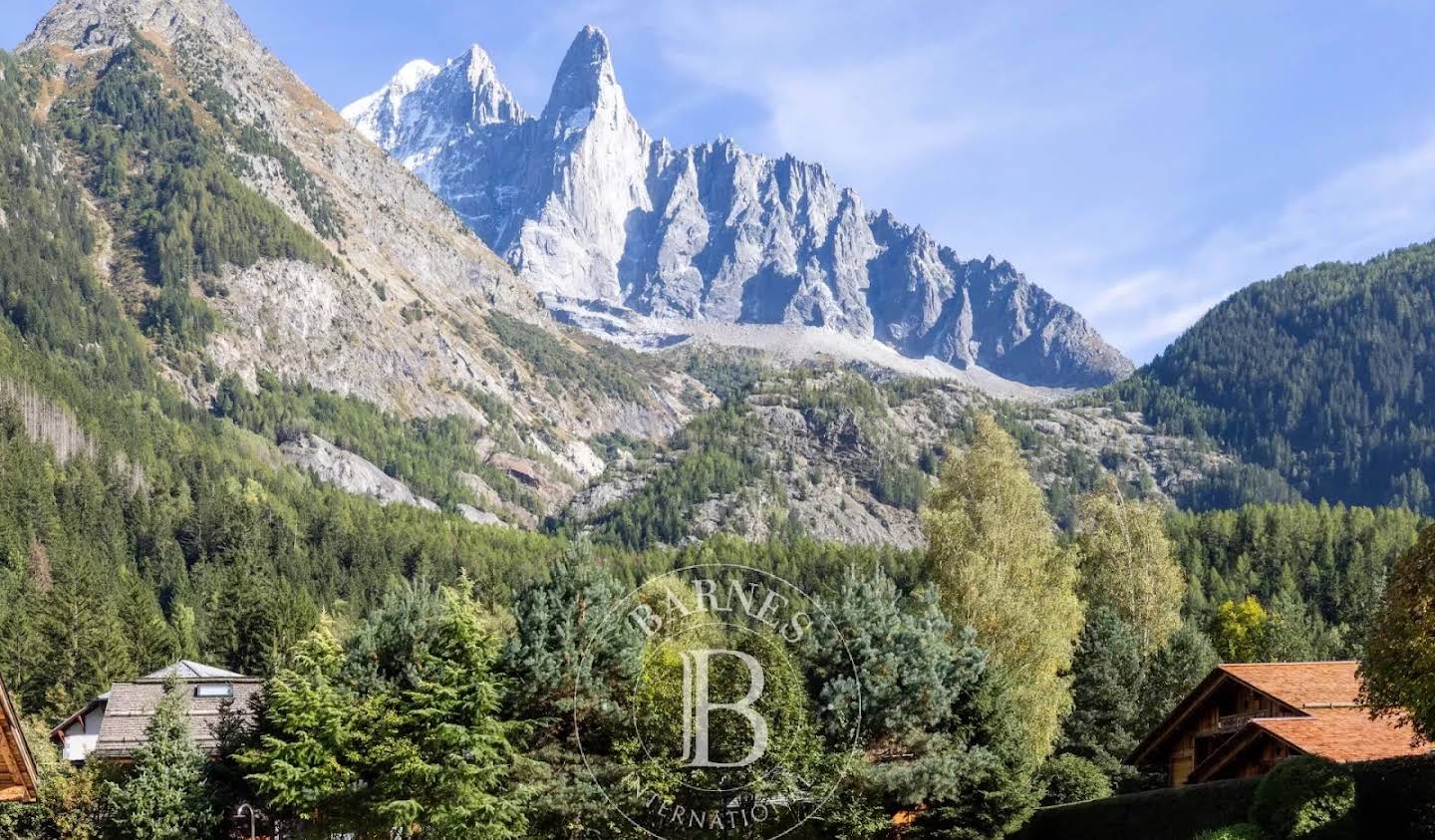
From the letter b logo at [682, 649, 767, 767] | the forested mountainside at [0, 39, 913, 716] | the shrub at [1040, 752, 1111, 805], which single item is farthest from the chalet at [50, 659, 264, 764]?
the shrub at [1040, 752, 1111, 805]

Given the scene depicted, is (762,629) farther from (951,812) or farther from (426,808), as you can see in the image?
(426,808)

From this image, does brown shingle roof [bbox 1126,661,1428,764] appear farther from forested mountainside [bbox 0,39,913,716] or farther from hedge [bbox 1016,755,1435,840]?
forested mountainside [bbox 0,39,913,716]

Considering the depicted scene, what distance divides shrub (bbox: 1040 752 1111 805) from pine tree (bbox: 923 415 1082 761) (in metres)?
0.96

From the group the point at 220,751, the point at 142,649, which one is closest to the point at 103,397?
the point at 142,649

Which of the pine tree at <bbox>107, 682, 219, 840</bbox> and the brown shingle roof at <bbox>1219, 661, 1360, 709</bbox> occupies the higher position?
the brown shingle roof at <bbox>1219, 661, 1360, 709</bbox>

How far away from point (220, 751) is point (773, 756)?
25.2 meters

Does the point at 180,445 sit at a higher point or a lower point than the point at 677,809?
higher

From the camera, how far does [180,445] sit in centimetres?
19812

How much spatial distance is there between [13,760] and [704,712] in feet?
67.9

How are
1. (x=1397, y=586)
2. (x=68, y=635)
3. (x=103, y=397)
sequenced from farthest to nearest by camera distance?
(x=103, y=397), (x=68, y=635), (x=1397, y=586)

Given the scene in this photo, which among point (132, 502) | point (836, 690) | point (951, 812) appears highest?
point (132, 502)

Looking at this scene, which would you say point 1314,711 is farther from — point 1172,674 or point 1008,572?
point 1172,674

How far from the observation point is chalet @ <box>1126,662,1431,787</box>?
3325 centimetres

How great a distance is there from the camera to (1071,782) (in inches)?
1898
